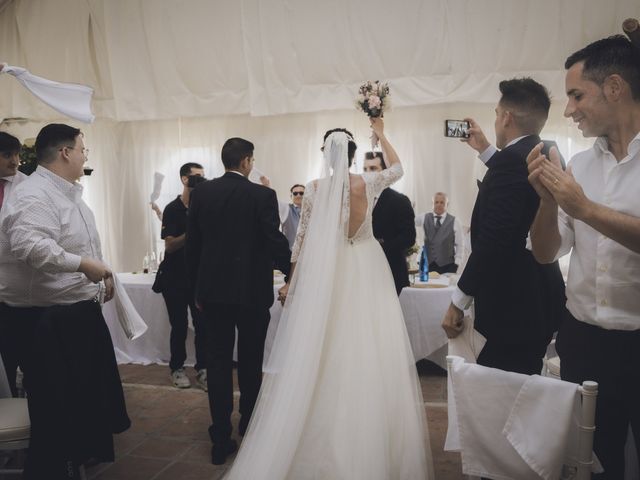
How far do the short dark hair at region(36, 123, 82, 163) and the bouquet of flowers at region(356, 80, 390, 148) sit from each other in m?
1.77

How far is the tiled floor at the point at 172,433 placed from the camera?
9.61 ft

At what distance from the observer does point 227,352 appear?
322cm

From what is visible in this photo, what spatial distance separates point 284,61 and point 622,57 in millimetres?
6678

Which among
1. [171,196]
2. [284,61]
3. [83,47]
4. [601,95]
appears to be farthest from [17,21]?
[601,95]

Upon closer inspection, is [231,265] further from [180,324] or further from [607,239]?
[607,239]

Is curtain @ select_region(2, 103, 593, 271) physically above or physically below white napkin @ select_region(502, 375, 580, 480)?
above

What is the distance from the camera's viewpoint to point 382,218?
4.03 meters

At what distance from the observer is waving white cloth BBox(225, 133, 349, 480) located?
Answer: 253cm

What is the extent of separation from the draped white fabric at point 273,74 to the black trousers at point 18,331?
18.3 feet

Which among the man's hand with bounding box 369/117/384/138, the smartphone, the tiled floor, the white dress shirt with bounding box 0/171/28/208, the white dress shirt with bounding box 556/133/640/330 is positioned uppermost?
the man's hand with bounding box 369/117/384/138

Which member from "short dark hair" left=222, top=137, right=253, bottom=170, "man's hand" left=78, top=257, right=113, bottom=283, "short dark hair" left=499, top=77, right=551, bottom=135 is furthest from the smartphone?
"man's hand" left=78, top=257, right=113, bottom=283

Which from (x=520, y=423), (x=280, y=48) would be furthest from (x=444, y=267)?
(x=520, y=423)

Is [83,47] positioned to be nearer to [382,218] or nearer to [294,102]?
[294,102]

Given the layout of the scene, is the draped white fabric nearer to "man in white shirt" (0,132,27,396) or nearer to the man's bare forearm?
"man in white shirt" (0,132,27,396)
